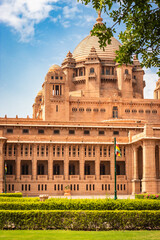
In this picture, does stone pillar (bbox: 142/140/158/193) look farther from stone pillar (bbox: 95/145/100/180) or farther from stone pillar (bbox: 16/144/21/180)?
stone pillar (bbox: 16/144/21/180)

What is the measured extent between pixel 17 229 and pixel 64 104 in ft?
180

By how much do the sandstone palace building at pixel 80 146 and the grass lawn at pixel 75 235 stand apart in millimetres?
34062

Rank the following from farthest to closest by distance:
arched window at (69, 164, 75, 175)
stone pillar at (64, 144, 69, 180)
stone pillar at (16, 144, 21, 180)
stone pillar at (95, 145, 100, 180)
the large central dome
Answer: the large central dome
arched window at (69, 164, 75, 175)
stone pillar at (95, 145, 100, 180)
stone pillar at (64, 144, 69, 180)
stone pillar at (16, 144, 21, 180)

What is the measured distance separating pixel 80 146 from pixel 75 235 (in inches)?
1608

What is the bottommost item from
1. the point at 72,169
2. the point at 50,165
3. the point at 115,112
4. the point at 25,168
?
the point at 72,169

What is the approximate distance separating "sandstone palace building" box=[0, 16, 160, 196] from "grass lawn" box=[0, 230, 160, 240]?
34.1m

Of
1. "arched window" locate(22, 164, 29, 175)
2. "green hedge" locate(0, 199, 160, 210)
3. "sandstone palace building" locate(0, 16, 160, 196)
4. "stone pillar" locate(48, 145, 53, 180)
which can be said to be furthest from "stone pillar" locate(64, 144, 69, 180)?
"green hedge" locate(0, 199, 160, 210)

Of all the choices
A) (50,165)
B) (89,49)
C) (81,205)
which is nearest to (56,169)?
(50,165)

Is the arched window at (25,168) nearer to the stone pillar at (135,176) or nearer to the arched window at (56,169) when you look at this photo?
the arched window at (56,169)

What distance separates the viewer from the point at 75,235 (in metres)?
18.4

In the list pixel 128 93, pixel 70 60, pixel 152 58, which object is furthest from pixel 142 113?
pixel 152 58

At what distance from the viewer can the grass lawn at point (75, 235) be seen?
58.2ft

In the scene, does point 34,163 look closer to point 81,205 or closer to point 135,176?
point 135,176

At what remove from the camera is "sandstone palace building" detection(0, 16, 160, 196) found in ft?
186
